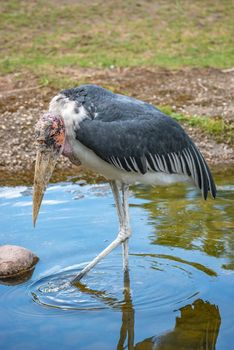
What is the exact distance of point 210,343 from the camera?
3.72 m

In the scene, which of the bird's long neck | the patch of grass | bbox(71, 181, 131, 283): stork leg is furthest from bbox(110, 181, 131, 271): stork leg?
the patch of grass

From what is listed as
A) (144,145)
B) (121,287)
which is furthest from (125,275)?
(144,145)

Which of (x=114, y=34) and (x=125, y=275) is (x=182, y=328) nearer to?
(x=125, y=275)

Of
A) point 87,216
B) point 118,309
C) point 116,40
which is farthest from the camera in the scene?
point 116,40

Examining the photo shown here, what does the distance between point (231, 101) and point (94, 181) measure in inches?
106

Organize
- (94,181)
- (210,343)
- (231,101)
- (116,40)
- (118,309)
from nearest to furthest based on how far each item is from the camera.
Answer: (210,343), (118,309), (94,181), (231,101), (116,40)

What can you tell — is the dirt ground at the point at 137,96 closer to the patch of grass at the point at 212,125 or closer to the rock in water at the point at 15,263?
the patch of grass at the point at 212,125

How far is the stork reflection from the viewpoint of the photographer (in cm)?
372

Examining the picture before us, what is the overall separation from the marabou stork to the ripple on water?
144mm

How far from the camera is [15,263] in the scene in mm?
4680

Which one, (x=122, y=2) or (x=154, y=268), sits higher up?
(x=122, y=2)

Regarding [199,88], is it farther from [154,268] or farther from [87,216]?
[154,268]

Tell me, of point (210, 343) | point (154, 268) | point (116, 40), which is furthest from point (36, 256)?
point (116, 40)

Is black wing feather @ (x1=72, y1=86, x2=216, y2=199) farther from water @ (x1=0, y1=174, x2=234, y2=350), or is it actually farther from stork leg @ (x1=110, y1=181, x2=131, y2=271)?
water @ (x1=0, y1=174, x2=234, y2=350)
